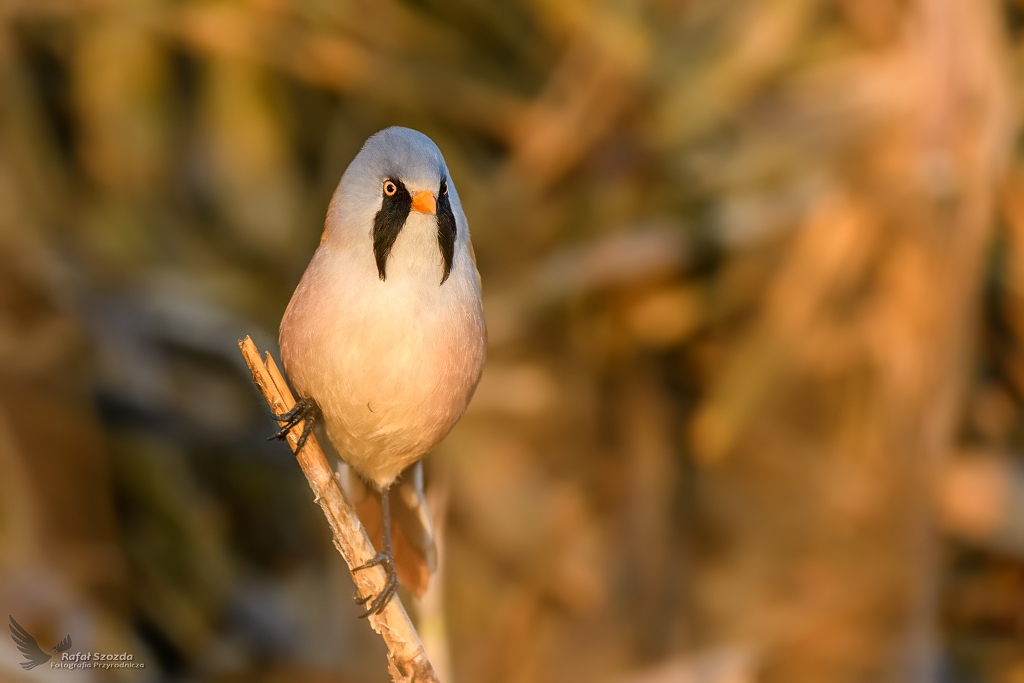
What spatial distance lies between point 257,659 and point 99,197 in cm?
173

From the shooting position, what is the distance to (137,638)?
3131mm

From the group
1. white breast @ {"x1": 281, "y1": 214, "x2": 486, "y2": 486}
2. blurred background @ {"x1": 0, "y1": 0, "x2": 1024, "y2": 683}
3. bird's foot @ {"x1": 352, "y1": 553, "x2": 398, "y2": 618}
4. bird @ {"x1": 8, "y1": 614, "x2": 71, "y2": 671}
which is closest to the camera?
white breast @ {"x1": 281, "y1": 214, "x2": 486, "y2": 486}

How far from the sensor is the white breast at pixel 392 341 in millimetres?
1110

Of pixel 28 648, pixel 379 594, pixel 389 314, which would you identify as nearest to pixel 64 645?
pixel 28 648

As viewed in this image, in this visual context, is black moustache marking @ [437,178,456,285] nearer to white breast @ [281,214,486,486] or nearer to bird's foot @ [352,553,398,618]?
white breast @ [281,214,486,486]

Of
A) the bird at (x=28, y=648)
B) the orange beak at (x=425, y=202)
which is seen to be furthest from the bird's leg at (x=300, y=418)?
the bird at (x=28, y=648)

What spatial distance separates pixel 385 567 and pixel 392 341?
1.27ft

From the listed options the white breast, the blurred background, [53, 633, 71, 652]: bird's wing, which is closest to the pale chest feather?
the white breast

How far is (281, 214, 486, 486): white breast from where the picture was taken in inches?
43.7

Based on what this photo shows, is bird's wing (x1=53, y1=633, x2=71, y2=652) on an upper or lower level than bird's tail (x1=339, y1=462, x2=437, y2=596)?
upper

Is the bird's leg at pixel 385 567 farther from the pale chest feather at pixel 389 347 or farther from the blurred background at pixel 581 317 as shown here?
the blurred background at pixel 581 317

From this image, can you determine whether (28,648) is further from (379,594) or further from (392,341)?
(392,341)

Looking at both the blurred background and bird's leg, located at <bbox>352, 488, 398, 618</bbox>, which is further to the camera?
the blurred background

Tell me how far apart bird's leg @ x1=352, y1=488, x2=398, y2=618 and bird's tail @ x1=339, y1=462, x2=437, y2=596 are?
2 centimetres
